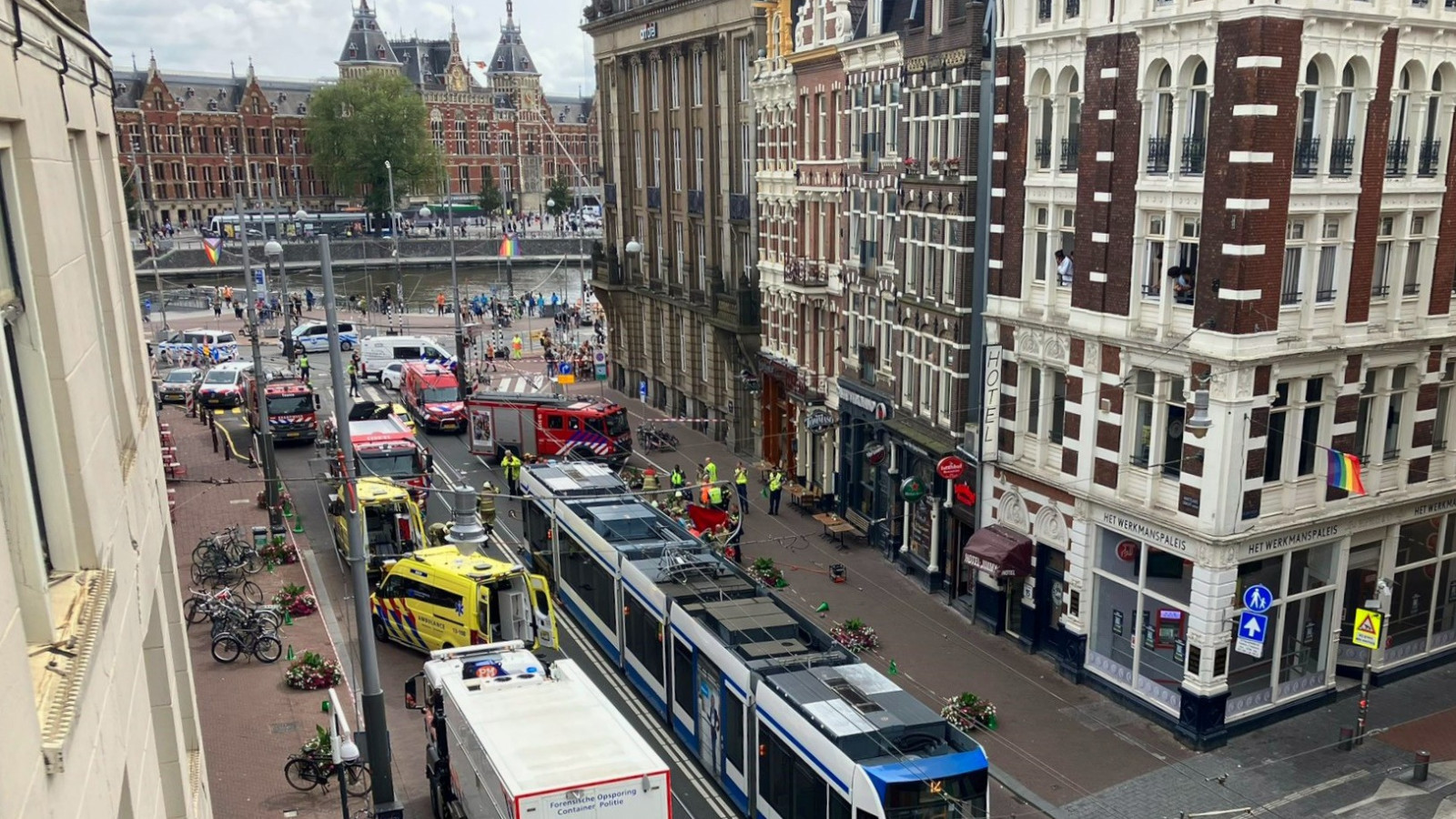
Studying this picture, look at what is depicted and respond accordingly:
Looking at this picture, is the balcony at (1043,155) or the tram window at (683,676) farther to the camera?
the balcony at (1043,155)

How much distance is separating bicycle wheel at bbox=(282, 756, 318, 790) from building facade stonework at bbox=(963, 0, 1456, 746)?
50.2ft

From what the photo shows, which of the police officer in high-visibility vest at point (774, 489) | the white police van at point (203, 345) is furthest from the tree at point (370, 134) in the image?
the police officer in high-visibility vest at point (774, 489)

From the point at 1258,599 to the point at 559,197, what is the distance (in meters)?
127

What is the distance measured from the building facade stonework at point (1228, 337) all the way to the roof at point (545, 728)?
1150 centimetres

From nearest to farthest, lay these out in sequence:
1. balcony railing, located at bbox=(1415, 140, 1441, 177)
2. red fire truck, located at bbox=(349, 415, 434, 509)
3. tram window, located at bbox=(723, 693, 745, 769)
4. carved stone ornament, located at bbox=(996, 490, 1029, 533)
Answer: tram window, located at bbox=(723, 693, 745, 769) < balcony railing, located at bbox=(1415, 140, 1441, 177) < carved stone ornament, located at bbox=(996, 490, 1029, 533) < red fire truck, located at bbox=(349, 415, 434, 509)

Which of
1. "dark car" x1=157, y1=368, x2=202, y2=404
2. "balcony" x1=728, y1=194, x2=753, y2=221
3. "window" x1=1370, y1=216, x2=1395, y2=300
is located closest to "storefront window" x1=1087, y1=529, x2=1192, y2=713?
"window" x1=1370, y1=216, x2=1395, y2=300

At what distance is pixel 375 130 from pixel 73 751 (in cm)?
13200

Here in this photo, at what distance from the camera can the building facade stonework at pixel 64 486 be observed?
462 centimetres

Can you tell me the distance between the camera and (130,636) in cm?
707

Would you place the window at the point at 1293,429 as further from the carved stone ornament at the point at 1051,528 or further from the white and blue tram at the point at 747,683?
the white and blue tram at the point at 747,683

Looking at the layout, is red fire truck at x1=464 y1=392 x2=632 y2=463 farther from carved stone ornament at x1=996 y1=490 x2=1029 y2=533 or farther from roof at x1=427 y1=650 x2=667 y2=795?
roof at x1=427 y1=650 x2=667 y2=795

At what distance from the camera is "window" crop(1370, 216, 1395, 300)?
75.7 feet

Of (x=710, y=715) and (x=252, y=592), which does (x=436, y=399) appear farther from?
(x=710, y=715)

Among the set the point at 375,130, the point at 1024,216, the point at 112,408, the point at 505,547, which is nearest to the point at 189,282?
the point at 375,130
